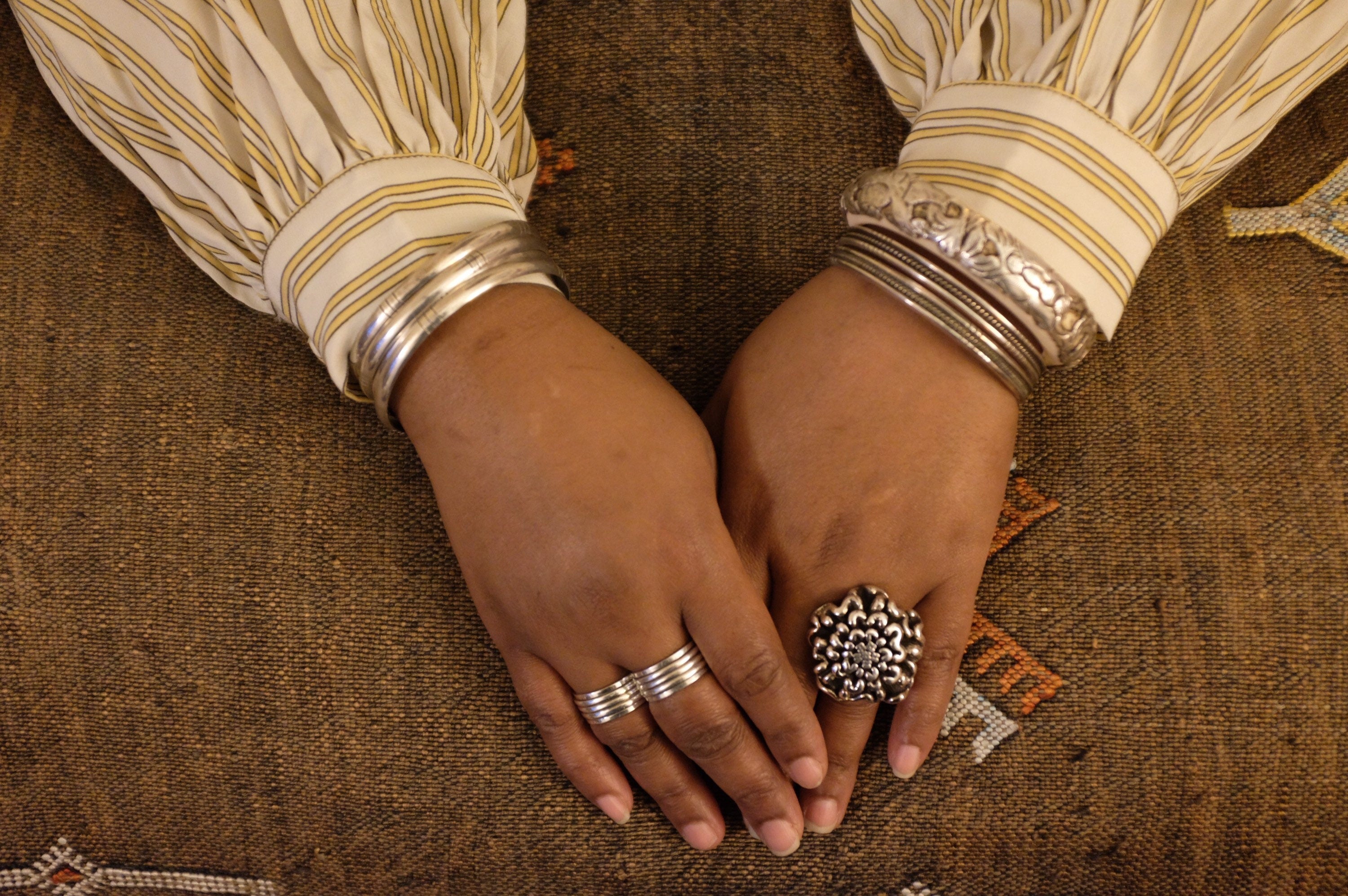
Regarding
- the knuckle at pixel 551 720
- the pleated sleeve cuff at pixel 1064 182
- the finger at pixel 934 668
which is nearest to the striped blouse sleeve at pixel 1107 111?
the pleated sleeve cuff at pixel 1064 182

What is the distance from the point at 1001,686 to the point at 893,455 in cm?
18

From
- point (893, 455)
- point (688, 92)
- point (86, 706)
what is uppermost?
point (688, 92)

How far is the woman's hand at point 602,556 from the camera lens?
57 cm

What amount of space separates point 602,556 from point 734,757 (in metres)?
0.17

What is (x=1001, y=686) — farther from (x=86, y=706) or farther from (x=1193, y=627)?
(x=86, y=706)

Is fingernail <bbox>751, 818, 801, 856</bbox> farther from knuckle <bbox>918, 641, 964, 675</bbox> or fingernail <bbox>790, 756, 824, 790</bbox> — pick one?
knuckle <bbox>918, 641, 964, 675</bbox>

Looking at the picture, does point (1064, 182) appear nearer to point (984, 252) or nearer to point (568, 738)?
point (984, 252)

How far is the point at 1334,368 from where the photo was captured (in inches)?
26.3

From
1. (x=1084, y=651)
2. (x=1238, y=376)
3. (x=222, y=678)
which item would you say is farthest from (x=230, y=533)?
(x=1238, y=376)

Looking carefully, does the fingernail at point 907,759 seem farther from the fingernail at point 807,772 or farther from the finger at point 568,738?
the finger at point 568,738

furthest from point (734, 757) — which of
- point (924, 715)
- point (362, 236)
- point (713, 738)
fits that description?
point (362, 236)

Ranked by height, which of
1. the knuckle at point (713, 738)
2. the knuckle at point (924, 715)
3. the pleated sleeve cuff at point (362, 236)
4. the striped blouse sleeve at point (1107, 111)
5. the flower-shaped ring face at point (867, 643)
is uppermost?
the striped blouse sleeve at point (1107, 111)

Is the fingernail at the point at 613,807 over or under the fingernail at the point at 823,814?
under

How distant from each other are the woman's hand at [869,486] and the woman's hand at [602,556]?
28 mm
